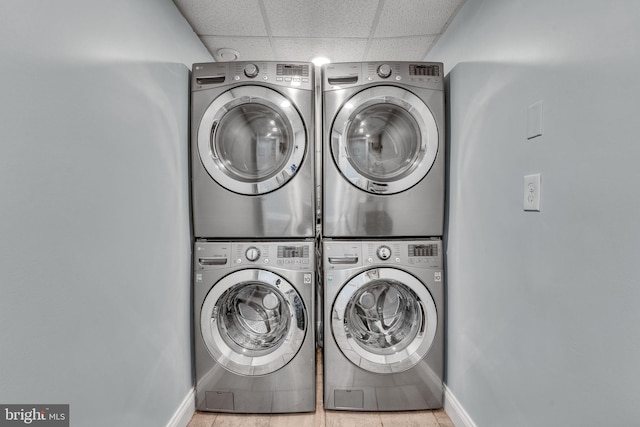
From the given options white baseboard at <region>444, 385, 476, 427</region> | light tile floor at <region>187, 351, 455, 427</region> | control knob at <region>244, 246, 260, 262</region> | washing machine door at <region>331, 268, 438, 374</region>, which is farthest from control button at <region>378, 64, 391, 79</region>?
light tile floor at <region>187, 351, 455, 427</region>

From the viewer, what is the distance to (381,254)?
1.79 meters

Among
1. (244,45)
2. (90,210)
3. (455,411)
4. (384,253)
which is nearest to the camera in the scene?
(90,210)

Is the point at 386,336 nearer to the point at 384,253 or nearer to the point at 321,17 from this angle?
the point at 384,253

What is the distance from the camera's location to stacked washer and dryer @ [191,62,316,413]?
177 cm

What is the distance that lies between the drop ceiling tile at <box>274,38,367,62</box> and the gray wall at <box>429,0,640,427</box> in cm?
74

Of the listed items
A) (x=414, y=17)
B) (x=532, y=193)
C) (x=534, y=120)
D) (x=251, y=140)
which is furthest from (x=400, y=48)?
(x=532, y=193)

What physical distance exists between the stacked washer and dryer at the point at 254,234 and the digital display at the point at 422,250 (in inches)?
22.6

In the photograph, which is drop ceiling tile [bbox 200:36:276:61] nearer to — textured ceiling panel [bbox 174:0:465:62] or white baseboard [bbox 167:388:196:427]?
textured ceiling panel [bbox 174:0:465:62]

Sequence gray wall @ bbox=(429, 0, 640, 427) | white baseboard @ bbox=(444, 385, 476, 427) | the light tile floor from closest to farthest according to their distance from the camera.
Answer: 1. gray wall @ bbox=(429, 0, 640, 427)
2. white baseboard @ bbox=(444, 385, 476, 427)
3. the light tile floor

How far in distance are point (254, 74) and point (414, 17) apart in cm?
97

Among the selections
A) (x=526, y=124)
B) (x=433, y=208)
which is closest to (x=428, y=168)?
(x=433, y=208)

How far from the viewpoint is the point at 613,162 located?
0.79 metres

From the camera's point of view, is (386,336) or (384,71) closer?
(384,71)

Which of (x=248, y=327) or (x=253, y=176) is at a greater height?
(x=253, y=176)
